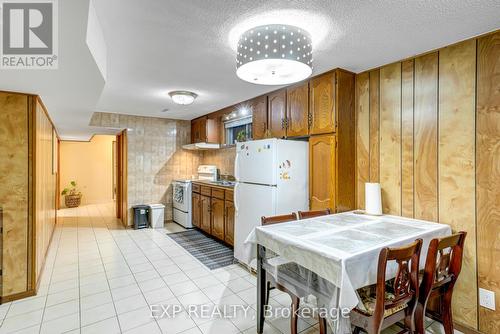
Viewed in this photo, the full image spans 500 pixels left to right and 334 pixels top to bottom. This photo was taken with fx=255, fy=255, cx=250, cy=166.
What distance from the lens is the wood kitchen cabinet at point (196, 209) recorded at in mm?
4871

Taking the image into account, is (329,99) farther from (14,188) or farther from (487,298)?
(14,188)

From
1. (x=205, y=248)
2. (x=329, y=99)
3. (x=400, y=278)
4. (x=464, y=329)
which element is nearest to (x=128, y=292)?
(x=205, y=248)

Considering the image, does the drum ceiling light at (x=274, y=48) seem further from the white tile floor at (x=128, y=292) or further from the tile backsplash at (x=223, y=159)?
the tile backsplash at (x=223, y=159)

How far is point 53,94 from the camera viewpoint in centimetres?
270

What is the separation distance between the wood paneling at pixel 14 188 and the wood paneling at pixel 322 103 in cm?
298

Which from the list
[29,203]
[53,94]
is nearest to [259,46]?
[53,94]

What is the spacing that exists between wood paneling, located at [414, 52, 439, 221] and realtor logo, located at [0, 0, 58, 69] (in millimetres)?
2747

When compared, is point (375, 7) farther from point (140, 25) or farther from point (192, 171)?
point (192, 171)

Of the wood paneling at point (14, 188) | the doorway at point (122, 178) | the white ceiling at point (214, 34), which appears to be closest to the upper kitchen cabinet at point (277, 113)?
the white ceiling at point (214, 34)

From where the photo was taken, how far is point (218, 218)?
13.8 ft

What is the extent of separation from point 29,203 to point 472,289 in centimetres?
414

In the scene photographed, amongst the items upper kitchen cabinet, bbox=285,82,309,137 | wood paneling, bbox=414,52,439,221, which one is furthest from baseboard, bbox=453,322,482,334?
upper kitchen cabinet, bbox=285,82,309,137

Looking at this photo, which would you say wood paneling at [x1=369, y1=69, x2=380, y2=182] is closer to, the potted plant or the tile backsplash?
the tile backsplash

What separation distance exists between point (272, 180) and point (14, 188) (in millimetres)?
2607
